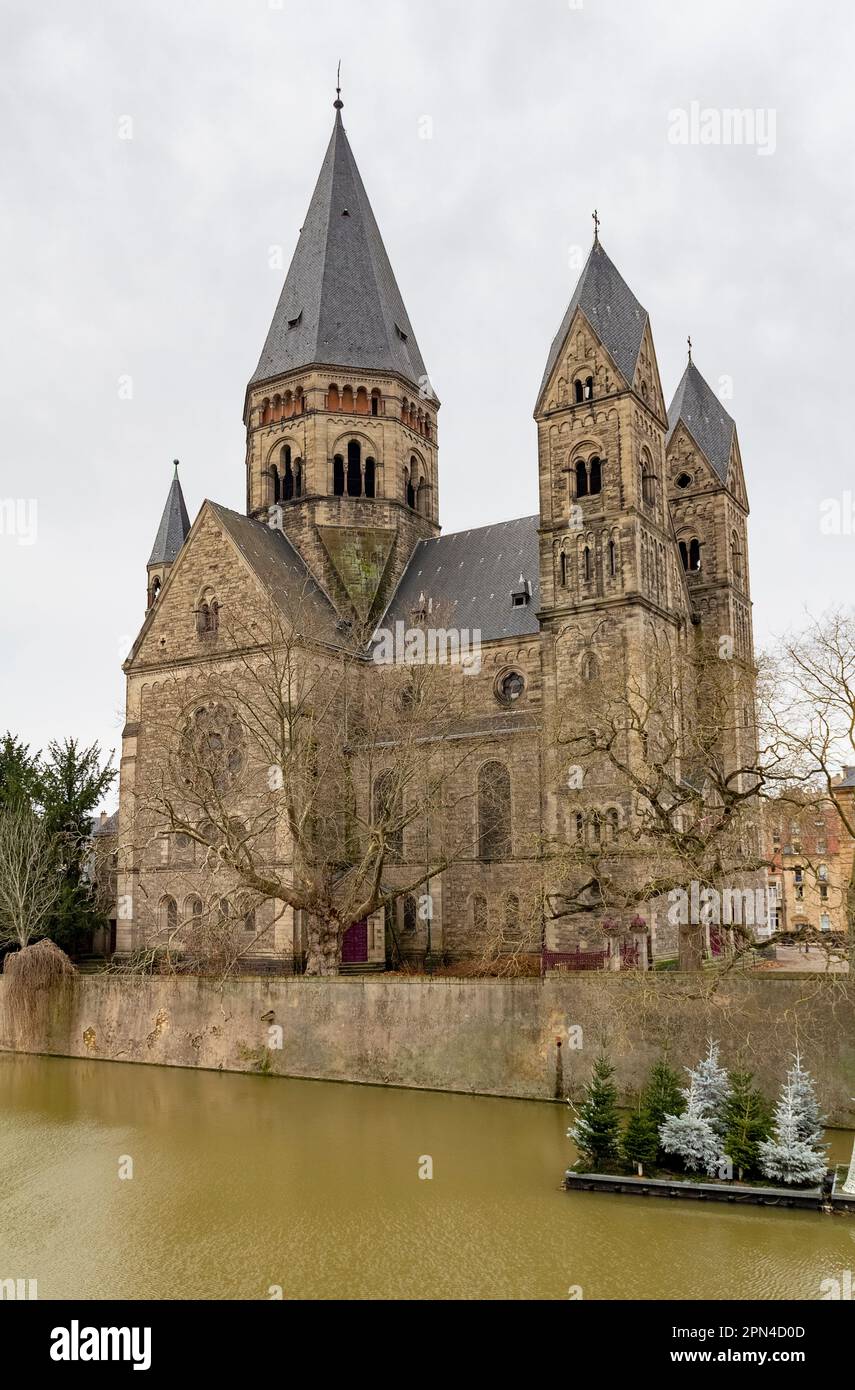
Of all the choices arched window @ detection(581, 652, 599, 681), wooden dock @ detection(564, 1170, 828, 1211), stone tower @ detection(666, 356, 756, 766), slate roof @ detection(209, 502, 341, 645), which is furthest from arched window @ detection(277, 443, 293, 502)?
wooden dock @ detection(564, 1170, 828, 1211)

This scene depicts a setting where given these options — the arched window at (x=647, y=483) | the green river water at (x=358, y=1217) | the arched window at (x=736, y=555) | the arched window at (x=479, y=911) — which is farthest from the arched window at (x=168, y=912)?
the arched window at (x=736, y=555)

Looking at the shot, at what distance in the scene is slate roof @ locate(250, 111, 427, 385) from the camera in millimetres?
48094

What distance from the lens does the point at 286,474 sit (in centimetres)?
4809

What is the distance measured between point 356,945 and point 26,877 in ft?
36.8

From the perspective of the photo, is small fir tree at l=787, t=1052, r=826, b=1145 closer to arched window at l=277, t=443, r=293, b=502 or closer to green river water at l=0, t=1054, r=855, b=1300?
green river water at l=0, t=1054, r=855, b=1300

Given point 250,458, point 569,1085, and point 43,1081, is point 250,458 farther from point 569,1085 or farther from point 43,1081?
point 569,1085

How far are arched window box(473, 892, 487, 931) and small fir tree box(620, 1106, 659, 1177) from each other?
19.4 metres

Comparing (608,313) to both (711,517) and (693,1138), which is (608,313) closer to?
(711,517)

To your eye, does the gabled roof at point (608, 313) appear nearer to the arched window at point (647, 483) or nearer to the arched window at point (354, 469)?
the arched window at point (647, 483)

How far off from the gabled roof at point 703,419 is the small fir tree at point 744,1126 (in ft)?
103

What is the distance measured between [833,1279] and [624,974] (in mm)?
10617

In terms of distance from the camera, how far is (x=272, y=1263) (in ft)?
50.2

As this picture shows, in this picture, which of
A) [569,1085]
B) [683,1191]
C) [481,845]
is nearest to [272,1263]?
[683,1191]

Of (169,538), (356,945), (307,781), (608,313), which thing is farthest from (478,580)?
(169,538)
